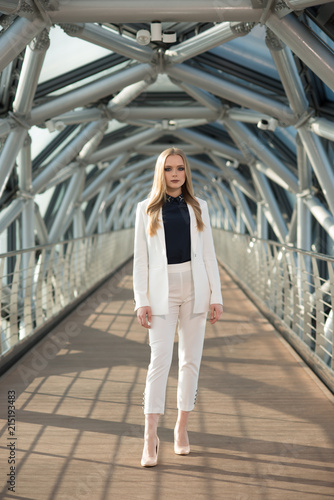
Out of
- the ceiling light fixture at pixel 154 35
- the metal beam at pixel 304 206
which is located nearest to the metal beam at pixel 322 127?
the metal beam at pixel 304 206

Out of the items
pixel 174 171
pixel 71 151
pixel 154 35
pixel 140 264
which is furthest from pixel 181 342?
pixel 71 151

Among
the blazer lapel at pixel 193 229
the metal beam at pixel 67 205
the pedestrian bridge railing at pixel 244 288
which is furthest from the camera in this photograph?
the metal beam at pixel 67 205

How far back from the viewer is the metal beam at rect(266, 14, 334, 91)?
5473mm

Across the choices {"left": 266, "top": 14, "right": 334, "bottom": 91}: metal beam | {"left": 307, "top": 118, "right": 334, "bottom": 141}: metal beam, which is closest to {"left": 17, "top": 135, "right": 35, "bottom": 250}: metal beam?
{"left": 307, "top": 118, "right": 334, "bottom": 141}: metal beam

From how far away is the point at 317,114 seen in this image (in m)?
8.71

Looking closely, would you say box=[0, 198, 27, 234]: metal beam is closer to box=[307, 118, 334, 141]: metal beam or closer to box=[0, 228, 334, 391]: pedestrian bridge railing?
box=[0, 228, 334, 391]: pedestrian bridge railing

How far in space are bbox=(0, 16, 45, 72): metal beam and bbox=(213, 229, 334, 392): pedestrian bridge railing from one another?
3.29 m

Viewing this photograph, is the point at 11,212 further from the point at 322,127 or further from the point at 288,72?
the point at 322,127

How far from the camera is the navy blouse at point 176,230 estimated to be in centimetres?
319

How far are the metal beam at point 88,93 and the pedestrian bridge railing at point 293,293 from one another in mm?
3356

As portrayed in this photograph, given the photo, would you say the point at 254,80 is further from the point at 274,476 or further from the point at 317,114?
the point at 274,476

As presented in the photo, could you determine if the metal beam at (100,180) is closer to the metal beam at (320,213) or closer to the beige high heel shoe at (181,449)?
the metal beam at (320,213)

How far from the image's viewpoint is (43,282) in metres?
11.6

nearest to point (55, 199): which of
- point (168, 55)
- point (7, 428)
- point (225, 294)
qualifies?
point (225, 294)
